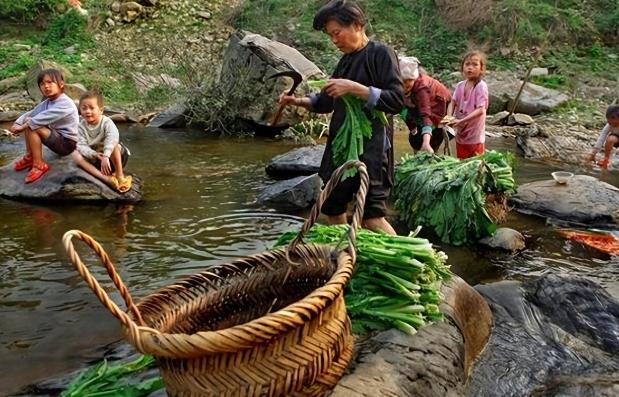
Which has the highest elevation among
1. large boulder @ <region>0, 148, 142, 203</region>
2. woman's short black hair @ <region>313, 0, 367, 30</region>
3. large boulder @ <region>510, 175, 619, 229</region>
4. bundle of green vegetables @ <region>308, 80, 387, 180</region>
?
woman's short black hair @ <region>313, 0, 367, 30</region>

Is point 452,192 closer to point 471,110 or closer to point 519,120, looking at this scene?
point 471,110

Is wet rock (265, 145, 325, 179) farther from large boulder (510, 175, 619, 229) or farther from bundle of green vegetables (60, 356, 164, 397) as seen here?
bundle of green vegetables (60, 356, 164, 397)

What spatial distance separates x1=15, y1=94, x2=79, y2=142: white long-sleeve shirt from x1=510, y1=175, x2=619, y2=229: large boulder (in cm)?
521

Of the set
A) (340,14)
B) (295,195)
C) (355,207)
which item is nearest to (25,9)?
(295,195)

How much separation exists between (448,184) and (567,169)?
4.96 m

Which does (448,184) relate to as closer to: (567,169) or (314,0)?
(567,169)

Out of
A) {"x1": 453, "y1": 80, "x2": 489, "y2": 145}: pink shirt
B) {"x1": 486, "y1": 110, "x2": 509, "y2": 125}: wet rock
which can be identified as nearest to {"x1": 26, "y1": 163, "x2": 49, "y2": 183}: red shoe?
{"x1": 453, "y1": 80, "x2": 489, "y2": 145}: pink shirt

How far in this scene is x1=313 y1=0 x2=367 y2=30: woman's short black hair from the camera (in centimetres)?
372

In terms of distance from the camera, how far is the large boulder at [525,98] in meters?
14.4

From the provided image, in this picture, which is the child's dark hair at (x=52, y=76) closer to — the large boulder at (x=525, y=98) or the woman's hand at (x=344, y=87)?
the woman's hand at (x=344, y=87)

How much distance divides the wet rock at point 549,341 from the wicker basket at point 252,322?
1.09 m

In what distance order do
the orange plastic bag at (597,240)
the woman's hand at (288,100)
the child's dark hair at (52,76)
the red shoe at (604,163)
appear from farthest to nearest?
the red shoe at (604,163) < the child's dark hair at (52,76) < the orange plastic bag at (597,240) < the woman's hand at (288,100)

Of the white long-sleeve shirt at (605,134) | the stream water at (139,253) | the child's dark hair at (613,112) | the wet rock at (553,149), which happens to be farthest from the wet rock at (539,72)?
the stream water at (139,253)

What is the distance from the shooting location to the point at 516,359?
3412 mm
